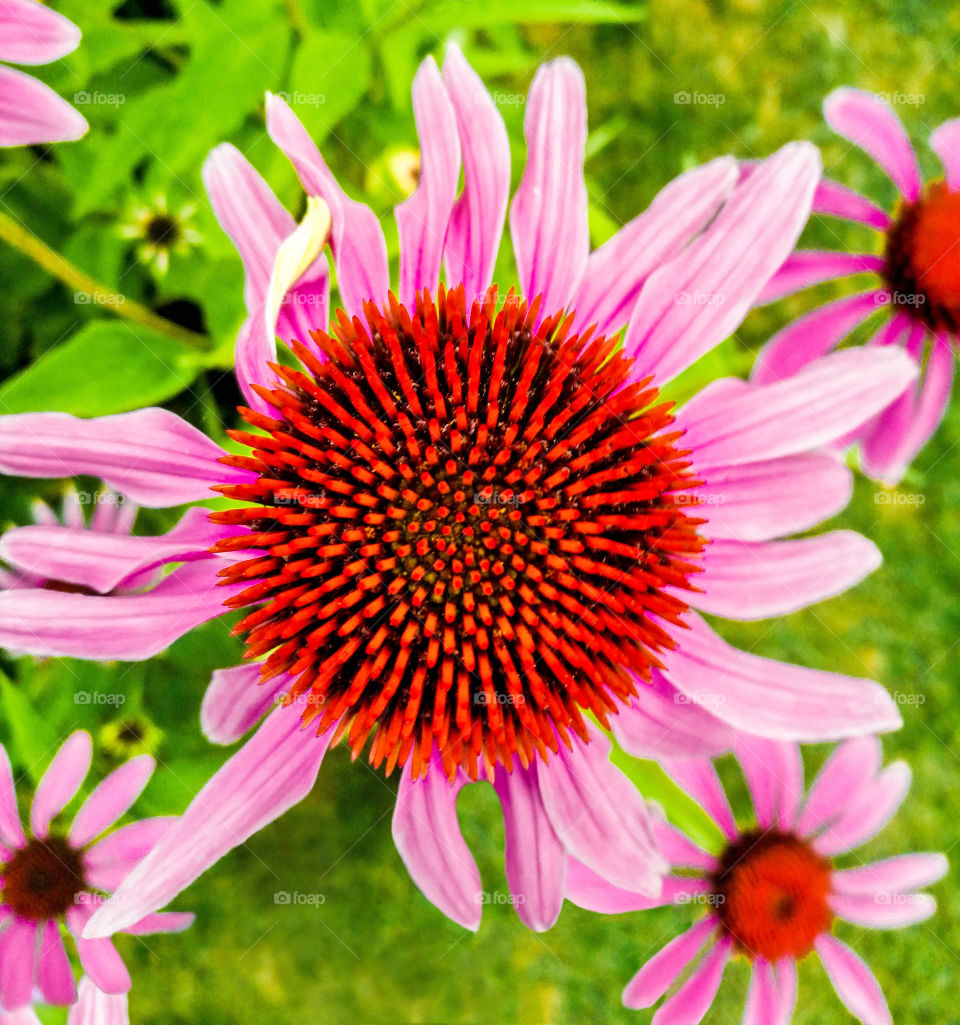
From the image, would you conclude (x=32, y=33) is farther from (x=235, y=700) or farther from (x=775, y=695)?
(x=775, y=695)

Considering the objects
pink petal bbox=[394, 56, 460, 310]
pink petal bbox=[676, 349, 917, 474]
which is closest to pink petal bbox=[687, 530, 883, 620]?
pink petal bbox=[676, 349, 917, 474]

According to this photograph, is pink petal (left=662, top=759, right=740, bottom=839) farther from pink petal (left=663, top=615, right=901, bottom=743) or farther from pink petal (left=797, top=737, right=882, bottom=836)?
pink petal (left=663, top=615, right=901, bottom=743)

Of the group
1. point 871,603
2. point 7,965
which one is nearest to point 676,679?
point 7,965

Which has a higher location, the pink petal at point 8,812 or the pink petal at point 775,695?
the pink petal at point 775,695

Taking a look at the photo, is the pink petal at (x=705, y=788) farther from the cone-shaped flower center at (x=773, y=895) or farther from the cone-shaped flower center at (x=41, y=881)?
the cone-shaped flower center at (x=41, y=881)

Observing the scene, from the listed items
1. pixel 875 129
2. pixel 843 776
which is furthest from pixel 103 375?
pixel 843 776

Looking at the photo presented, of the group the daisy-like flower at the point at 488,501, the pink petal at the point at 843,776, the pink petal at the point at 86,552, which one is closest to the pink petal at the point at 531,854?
the daisy-like flower at the point at 488,501
